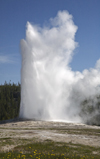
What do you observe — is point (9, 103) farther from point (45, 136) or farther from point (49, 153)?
point (49, 153)

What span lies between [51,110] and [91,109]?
2156 cm

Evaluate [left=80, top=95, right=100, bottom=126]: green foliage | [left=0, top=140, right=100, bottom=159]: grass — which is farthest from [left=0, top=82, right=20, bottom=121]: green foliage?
[left=0, top=140, right=100, bottom=159]: grass

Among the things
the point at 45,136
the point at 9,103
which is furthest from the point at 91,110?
the point at 9,103

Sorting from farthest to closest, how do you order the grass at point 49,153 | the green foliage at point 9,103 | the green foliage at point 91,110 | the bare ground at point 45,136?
the green foliage at point 9,103 → the green foliage at point 91,110 → the bare ground at point 45,136 → the grass at point 49,153

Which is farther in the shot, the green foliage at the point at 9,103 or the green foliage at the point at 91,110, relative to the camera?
the green foliage at the point at 9,103

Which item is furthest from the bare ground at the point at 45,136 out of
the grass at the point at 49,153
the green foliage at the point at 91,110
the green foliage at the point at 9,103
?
the green foliage at the point at 9,103

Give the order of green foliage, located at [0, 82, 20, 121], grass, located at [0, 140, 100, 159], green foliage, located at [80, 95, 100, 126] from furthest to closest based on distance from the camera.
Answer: green foliage, located at [0, 82, 20, 121] → green foliage, located at [80, 95, 100, 126] → grass, located at [0, 140, 100, 159]

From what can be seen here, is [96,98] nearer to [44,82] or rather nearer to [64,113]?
[64,113]

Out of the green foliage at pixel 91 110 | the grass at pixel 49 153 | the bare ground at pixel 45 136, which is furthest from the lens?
the green foliage at pixel 91 110

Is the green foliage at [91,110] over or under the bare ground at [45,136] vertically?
over

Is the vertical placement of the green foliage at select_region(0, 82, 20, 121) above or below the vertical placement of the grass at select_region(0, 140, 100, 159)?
above

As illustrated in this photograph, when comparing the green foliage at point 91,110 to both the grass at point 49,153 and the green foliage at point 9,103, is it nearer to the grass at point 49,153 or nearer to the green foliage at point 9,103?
the grass at point 49,153

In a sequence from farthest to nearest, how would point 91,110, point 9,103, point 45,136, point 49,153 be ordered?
point 9,103 < point 91,110 < point 45,136 < point 49,153

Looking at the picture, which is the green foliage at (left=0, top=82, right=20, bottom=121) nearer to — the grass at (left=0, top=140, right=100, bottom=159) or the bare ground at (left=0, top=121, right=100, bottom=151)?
the bare ground at (left=0, top=121, right=100, bottom=151)
